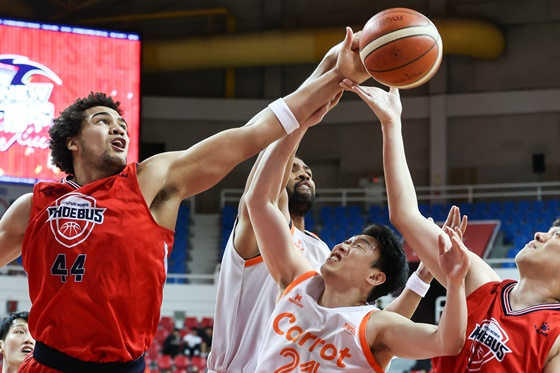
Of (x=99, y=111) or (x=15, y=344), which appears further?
(x=15, y=344)

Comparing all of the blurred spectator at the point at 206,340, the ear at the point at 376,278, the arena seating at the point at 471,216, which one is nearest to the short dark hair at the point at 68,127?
the ear at the point at 376,278

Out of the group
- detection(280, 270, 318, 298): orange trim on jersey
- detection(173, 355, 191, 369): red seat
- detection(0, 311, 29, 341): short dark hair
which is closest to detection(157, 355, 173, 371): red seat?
detection(173, 355, 191, 369): red seat

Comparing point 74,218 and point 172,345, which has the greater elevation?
point 74,218

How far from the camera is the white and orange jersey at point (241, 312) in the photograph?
4.41 meters

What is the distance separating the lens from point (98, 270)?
3.17 metres

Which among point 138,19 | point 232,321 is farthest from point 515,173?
point 232,321

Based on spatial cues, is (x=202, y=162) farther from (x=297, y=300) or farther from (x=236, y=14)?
(x=236, y=14)

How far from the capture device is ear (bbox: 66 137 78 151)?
355 cm

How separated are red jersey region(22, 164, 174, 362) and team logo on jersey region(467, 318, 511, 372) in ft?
4.64

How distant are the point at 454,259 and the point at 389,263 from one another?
749 millimetres

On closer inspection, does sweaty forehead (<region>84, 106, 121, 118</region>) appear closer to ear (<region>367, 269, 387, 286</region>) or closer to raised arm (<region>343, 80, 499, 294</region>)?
raised arm (<region>343, 80, 499, 294</region>)

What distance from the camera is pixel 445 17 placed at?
16.7m

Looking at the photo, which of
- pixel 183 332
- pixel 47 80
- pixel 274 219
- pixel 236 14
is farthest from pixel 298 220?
pixel 236 14

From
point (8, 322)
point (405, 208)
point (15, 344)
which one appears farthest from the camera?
point (8, 322)
